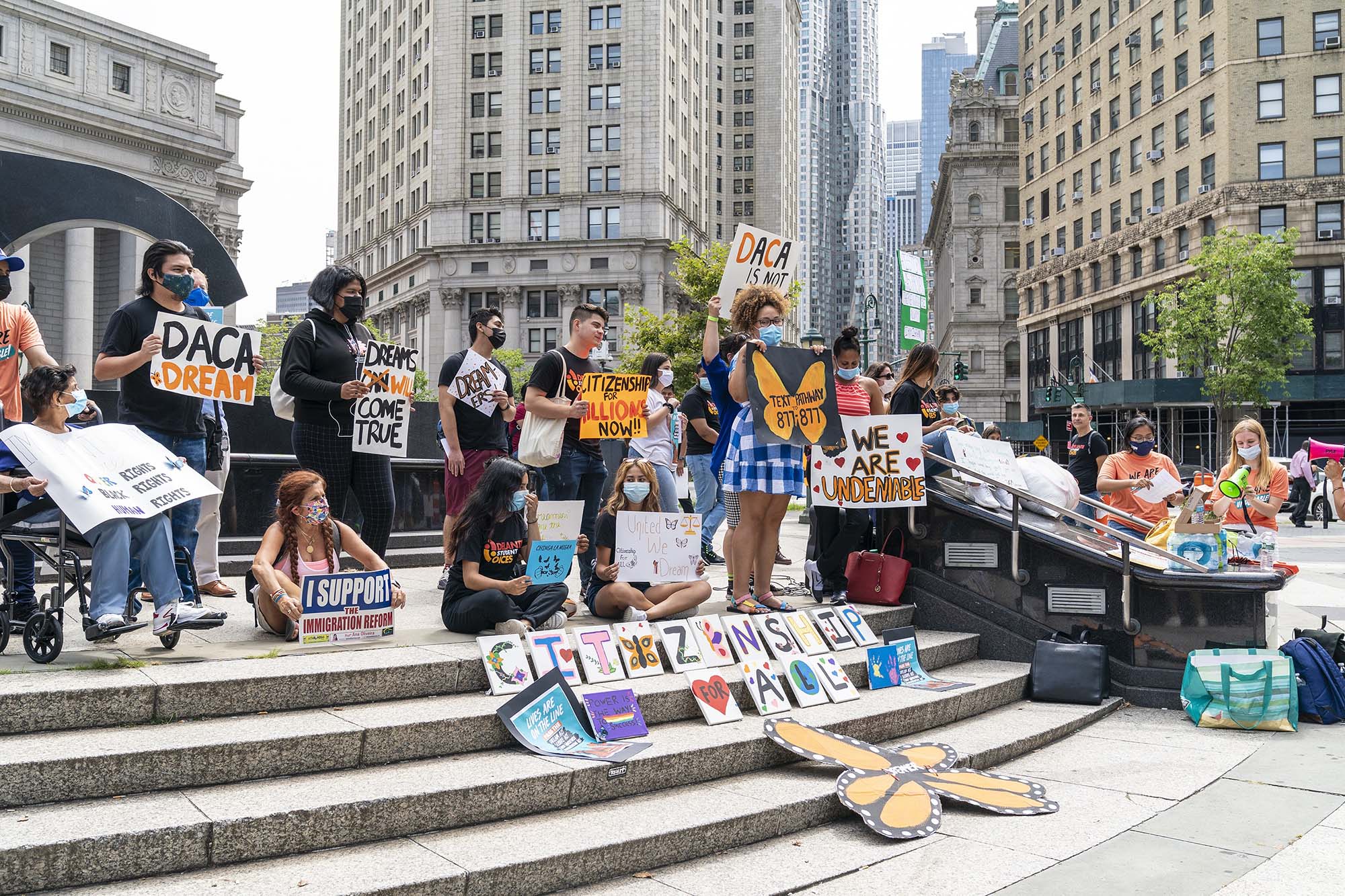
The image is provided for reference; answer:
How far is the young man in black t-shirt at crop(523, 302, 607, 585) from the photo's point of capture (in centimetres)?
742

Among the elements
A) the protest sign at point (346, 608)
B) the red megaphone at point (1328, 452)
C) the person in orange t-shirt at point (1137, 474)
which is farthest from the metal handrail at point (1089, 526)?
the protest sign at point (346, 608)

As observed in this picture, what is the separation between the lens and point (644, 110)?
74.8 metres

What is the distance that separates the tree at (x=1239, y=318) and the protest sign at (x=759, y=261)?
122 feet

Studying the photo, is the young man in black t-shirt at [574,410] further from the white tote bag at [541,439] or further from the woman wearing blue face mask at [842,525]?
the woman wearing blue face mask at [842,525]

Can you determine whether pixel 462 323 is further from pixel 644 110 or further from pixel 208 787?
pixel 208 787

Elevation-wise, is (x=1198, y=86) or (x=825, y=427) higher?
(x=1198, y=86)

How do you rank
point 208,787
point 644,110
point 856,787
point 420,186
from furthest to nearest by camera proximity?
point 420,186 < point 644,110 < point 856,787 < point 208,787

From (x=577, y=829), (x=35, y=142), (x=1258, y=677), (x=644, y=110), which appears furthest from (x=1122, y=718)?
(x=644, y=110)

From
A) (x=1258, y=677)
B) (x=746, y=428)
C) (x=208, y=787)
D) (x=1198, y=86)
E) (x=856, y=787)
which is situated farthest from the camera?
(x=1198, y=86)

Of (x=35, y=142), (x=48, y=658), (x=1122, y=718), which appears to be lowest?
(x=1122, y=718)

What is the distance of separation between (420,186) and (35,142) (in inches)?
1380

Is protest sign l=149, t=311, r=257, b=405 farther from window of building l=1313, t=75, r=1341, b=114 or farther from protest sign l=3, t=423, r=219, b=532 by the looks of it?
window of building l=1313, t=75, r=1341, b=114

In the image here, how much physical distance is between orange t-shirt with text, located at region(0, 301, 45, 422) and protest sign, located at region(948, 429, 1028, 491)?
22.3 feet

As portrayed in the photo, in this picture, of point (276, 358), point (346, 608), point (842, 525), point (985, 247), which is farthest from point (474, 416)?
point (985, 247)
